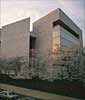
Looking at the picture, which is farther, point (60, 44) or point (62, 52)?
point (60, 44)

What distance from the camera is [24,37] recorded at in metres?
35.6

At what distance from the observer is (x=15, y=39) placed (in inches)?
1517

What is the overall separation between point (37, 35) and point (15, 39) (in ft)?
20.1

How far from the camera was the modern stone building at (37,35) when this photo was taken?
34938 millimetres

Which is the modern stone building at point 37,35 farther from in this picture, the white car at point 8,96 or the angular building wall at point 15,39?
the white car at point 8,96

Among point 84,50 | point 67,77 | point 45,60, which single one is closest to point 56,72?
point 67,77

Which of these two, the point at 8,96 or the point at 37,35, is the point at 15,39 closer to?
the point at 37,35

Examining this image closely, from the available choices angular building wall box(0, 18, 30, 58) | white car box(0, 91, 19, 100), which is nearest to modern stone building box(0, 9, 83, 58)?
angular building wall box(0, 18, 30, 58)

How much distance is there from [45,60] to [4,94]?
39.0 feet

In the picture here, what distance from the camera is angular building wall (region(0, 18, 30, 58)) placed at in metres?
35.2

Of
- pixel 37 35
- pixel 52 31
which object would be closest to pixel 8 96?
pixel 52 31

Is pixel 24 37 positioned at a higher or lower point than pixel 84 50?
higher

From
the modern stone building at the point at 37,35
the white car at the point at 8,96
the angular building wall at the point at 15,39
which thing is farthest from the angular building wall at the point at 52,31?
the white car at the point at 8,96

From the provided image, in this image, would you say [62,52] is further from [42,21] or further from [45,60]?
[42,21]
